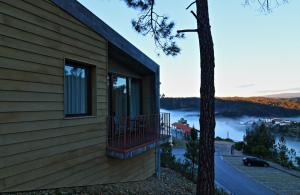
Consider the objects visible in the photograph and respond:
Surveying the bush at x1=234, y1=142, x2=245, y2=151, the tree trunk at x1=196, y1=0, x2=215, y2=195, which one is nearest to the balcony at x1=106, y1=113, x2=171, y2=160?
the tree trunk at x1=196, y1=0, x2=215, y2=195

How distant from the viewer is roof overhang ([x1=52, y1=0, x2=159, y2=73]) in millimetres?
7168

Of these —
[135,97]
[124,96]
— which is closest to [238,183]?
[135,97]

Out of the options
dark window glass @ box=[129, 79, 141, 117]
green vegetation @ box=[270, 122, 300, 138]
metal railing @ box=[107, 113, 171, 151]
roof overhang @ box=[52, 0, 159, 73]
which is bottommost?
green vegetation @ box=[270, 122, 300, 138]

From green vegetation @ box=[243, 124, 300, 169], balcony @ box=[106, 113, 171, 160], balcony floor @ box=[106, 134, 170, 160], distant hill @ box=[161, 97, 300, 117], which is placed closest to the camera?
balcony floor @ box=[106, 134, 170, 160]

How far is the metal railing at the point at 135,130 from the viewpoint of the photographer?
886 centimetres

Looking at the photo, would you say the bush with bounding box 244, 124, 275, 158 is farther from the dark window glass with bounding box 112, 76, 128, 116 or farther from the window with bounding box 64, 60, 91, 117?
the window with bounding box 64, 60, 91, 117

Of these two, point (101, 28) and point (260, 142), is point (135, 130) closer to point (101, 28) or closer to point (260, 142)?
point (101, 28)

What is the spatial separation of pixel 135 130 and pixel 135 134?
0.37 meters

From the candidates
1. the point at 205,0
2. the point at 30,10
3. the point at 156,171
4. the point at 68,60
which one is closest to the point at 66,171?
the point at 68,60

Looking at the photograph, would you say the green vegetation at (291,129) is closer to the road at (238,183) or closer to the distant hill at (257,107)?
Result: the distant hill at (257,107)

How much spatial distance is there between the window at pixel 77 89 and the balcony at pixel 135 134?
885 millimetres

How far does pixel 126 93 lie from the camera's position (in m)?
11.5

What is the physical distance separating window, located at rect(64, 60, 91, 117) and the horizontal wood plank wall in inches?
7.8

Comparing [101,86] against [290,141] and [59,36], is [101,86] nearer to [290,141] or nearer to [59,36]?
[59,36]
